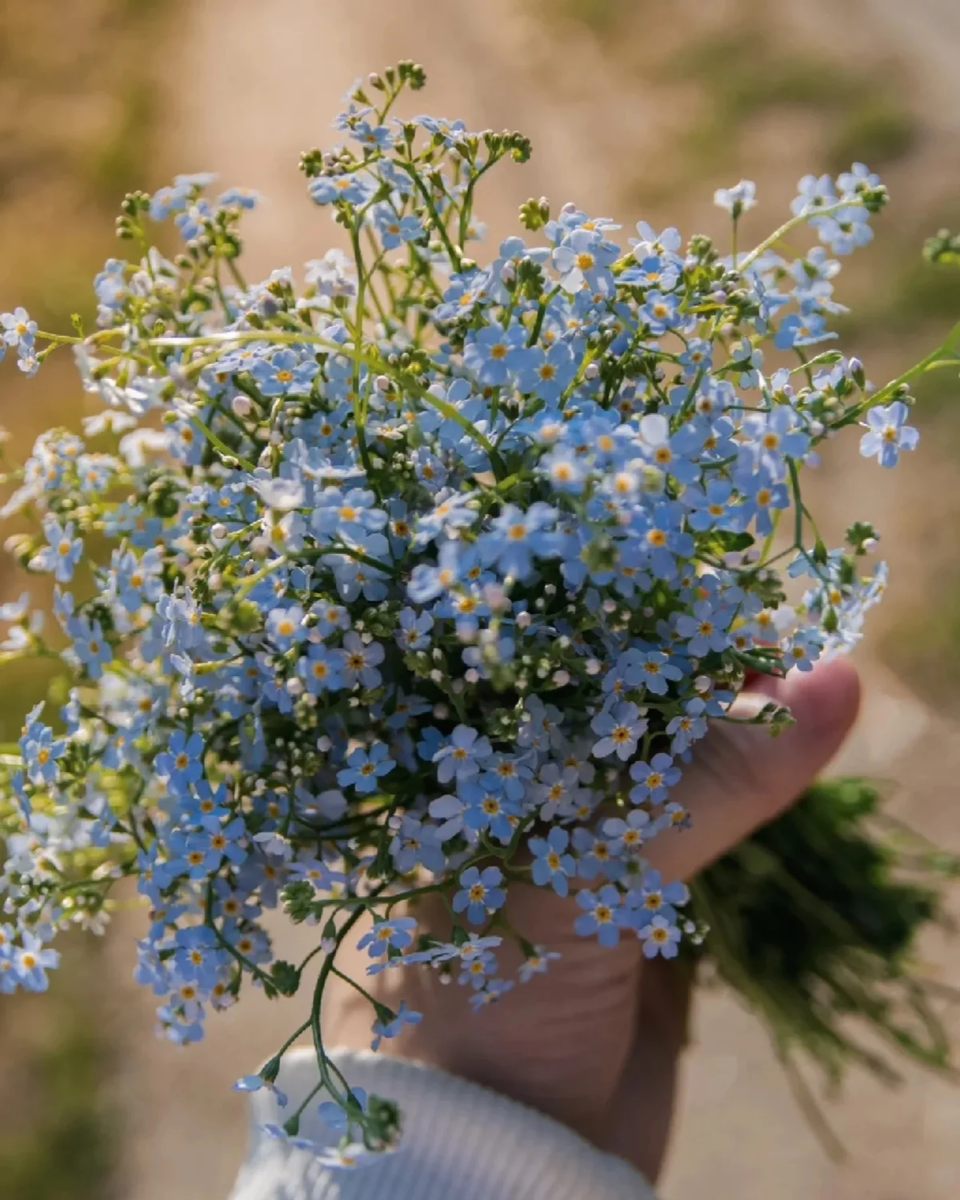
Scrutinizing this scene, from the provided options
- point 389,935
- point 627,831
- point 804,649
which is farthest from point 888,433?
point 389,935

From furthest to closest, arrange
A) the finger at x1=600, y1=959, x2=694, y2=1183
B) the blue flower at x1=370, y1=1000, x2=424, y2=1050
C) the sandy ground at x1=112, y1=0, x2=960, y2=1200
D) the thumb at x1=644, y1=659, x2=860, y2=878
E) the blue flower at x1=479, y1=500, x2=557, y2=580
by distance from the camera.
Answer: the sandy ground at x1=112, y1=0, x2=960, y2=1200 → the finger at x1=600, y1=959, x2=694, y2=1183 → the thumb at x1=644, y1=659, x2=860, y2=878 → the blue flower at x1=370, y1=1000, x2=424, y2=1050 → the blue flower at x1=479, y1=500, x2=557, y2=580

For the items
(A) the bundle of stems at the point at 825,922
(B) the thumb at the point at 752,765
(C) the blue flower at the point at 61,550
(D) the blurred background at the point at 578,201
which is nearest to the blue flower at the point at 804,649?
(B) the thumb at the point at 752,765

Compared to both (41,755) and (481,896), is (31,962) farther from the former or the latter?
(481,896)

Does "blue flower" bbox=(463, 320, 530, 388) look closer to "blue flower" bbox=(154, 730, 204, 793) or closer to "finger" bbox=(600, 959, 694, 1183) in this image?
"blue flower" bbox=(154, 730, 204, 793)

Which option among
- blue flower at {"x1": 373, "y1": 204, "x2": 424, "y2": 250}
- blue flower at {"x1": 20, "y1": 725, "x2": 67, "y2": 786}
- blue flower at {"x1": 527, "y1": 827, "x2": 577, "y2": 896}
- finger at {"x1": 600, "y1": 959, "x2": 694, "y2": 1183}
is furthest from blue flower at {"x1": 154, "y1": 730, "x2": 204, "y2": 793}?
finger at {"x1": 600, "y1": 959, "x2": 694, "y2": 1183}

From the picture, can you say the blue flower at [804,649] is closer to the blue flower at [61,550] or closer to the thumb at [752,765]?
the thumb at [752,765]

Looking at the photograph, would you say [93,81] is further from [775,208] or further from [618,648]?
[618,648]
